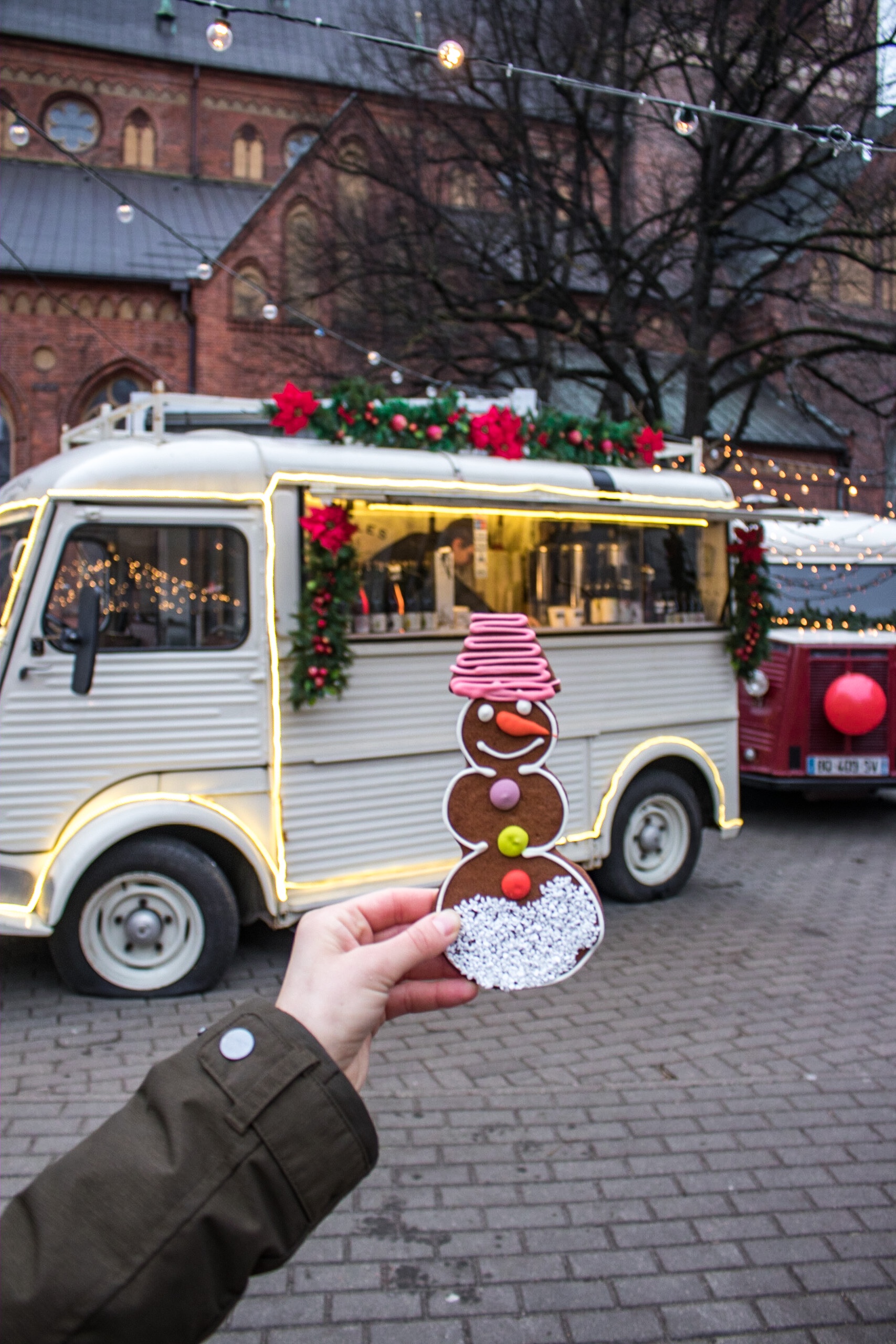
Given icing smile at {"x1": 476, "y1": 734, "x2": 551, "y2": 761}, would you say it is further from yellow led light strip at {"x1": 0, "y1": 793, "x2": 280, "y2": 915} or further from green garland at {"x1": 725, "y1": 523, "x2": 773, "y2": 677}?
green garland at {"x1": 725, "y1": 523, "x2": 773, "y2": 677}

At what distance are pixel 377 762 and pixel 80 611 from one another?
6.18 ft

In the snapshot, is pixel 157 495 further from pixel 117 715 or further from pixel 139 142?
A: pixel 139 142

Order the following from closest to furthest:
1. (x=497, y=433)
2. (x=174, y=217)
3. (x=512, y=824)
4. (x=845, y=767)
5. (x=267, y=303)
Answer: (x=512, y=824) < (x=497, y=433) < (x=845, y=767) < (x=267, y=303) < (x=174, y=217)

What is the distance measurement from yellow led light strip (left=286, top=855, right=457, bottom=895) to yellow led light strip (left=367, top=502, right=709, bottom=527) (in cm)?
209

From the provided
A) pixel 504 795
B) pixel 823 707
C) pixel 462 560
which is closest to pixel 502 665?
pixel 504 795

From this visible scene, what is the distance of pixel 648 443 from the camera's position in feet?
24.7

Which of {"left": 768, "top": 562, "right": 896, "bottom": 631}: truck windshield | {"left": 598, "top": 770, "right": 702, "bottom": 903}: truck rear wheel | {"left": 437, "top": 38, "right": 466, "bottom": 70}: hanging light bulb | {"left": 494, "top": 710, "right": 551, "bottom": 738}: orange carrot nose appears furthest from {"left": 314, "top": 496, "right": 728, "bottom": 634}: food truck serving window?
{"left": 494, "top": 710, "right": 551, "bottom": 738}: orange carrot nose

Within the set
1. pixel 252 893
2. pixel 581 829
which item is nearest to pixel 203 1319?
pixel 252 893

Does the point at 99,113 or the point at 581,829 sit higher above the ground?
the point at 99,113

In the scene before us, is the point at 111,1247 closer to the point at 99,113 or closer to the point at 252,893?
the point at 252,893

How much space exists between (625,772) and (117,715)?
3443 millimetres

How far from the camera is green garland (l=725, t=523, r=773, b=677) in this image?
7.90 meters

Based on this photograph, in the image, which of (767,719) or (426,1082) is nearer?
(426,1082)

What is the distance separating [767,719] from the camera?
10.4 metres
